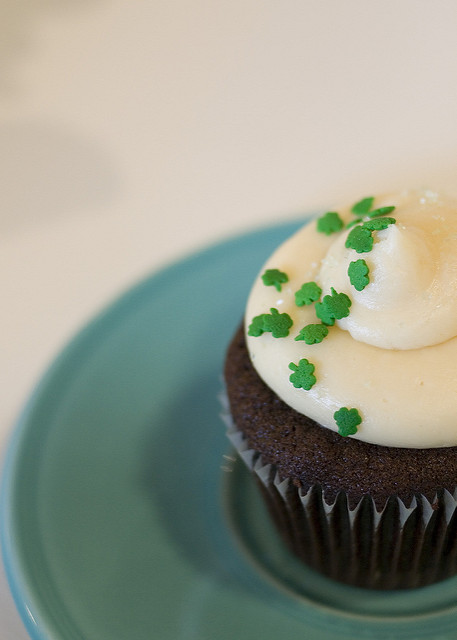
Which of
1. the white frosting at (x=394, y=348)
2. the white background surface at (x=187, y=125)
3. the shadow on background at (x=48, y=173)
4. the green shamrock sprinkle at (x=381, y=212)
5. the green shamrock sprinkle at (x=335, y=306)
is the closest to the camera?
the white frosting at (x=394, y=348)

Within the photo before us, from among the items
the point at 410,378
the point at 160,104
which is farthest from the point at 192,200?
the point at 410,378

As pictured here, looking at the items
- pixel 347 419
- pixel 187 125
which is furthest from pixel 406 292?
pixel 187 125

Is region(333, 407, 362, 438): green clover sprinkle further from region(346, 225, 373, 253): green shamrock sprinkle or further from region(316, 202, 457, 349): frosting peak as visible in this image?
region(346, 225, 373, 253): green shamrock sprinkle

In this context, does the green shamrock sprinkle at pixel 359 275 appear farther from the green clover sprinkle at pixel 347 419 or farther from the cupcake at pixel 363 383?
the green clover sprinkle at pixel 347 419

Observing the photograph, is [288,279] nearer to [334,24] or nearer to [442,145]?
[442,145]

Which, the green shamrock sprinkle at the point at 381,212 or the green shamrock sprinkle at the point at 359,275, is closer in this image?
the green shamrock sprinkle at the point at 359,275

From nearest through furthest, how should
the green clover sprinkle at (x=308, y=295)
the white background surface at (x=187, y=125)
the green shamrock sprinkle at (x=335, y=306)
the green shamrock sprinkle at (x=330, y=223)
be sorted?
the green shamrock sprinkle at (x=335, y=306)
the green clover sprinkle at (x=308, y=295)
the green shamrock sprinkle at (x=330, y=223)
the white background surface at (x=187, y=125)

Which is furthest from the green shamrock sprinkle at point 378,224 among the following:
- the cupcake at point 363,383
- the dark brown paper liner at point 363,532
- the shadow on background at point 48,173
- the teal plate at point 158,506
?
the shadow on background at point 48,173
